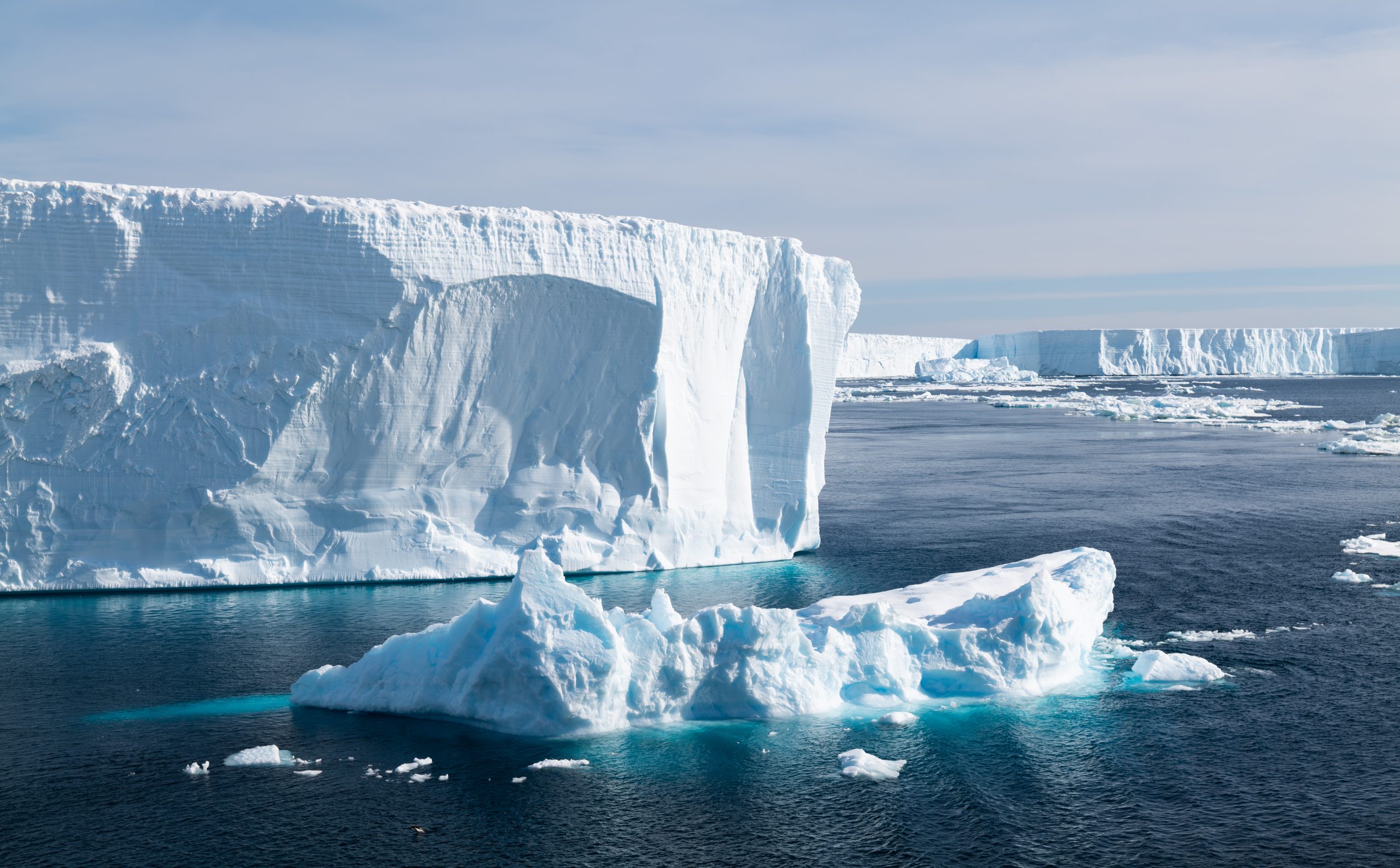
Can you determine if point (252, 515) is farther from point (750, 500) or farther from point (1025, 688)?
point (1025, 688)

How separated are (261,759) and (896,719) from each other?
5298 millimetres

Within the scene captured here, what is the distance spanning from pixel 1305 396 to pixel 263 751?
218ft

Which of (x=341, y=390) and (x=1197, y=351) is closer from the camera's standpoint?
(x=341, y=390)

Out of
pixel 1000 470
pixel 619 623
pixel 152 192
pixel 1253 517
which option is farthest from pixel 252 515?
pixel 1000 470

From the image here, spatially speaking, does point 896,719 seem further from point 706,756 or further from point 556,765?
point 556,765

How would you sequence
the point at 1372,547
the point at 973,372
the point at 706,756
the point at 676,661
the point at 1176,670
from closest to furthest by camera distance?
the point at 706,756, the point at 676,661, the point at 1176,670, the point at 1372,547, the point at 973,372

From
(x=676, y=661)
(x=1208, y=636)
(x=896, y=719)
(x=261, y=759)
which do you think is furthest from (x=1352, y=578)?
(x=261, y=759)

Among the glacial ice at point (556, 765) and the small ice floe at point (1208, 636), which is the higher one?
the small ice floe at point (1208, 636)

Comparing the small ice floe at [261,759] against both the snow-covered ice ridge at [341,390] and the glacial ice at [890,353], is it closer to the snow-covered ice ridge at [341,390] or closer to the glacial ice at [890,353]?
the snow-covered ice ridge at [341,390]

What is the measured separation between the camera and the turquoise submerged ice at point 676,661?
10141mm

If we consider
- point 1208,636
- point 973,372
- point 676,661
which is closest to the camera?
point 676,661

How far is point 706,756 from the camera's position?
9523 mm

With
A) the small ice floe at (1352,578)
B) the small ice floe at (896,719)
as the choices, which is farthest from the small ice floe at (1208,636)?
the small ice floe at (896,719)

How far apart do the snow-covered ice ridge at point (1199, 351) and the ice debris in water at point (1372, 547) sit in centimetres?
6701
